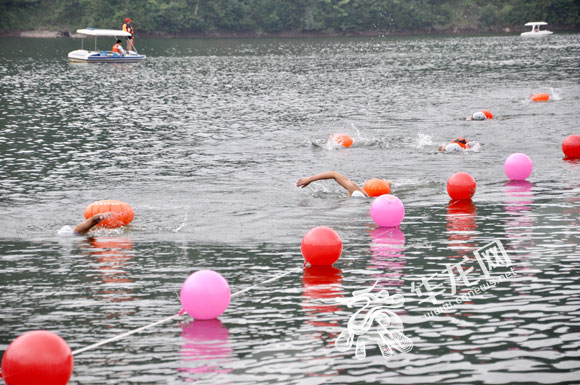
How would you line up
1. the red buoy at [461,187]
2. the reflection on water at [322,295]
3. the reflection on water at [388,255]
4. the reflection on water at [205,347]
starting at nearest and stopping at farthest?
the reflection on water at [205,347], the reflection on water at [322,295], the reflection on water at [388,255], the red buoy at [461,187]

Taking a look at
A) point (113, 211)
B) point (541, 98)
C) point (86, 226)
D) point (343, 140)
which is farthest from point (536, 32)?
point (86, 226)

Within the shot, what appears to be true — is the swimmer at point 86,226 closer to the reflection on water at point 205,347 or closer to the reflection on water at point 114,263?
the reflection on water at point 114,263

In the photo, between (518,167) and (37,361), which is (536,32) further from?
(37,361)

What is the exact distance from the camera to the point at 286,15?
131750 millimetres

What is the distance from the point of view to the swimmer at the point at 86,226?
18.8 meters

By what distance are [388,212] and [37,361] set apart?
10361 millimetres

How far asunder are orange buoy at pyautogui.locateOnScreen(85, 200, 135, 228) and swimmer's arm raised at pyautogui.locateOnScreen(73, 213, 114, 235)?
12.1 inches

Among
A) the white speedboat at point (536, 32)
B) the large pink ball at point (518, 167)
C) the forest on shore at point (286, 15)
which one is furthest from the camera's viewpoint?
the forest on shore at point (286, 15)

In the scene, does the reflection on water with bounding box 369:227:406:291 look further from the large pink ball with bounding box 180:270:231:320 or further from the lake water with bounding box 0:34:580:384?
the large pink ball with bounding box 180:270:231:320

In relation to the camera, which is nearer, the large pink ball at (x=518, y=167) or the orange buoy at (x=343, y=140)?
the large pink ball at (x=518, y=167)

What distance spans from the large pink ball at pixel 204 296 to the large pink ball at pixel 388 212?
269 inches

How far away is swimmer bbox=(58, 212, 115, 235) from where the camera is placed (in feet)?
→ 61.7

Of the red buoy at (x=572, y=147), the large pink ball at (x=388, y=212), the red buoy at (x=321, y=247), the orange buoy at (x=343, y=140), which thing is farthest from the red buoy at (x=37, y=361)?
the orange buoy at (x=343, y=140)

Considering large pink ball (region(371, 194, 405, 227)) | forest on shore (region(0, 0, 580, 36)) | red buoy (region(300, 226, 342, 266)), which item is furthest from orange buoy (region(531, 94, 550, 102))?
forest on shore (region(0, 0, 580, 36))
